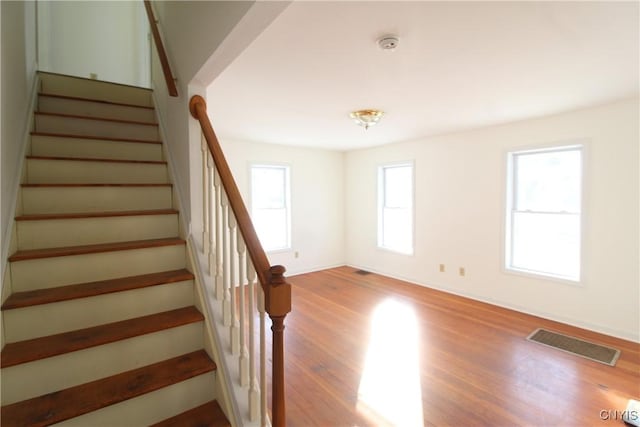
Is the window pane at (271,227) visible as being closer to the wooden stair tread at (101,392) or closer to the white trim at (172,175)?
the white trim at (172,175)

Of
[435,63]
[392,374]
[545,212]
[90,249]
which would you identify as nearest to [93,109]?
[90,249]

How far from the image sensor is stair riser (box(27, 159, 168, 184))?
1.90 metres

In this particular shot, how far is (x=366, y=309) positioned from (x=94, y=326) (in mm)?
2912

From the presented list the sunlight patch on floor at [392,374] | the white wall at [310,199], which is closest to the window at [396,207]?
the white wall at [310,199]

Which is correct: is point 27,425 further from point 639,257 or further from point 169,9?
point 639,257

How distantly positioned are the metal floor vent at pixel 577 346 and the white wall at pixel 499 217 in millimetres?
409

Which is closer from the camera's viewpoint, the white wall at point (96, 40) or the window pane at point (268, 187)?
the white wall at point (96, 40)

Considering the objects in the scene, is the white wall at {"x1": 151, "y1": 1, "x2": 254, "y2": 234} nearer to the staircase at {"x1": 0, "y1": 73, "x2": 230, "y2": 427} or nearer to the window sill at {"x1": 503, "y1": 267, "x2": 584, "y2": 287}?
the staircase at {"x1": 0, "y1": 73, "x2": 230, "y2": 427}

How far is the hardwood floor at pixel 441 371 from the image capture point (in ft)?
6.47

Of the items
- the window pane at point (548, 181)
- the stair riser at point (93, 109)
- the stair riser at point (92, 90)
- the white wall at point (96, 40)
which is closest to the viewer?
the stair riser at point (93, 109)

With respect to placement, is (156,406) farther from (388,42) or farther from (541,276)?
(541,276)

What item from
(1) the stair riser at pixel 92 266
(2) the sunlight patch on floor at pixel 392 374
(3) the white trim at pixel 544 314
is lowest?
(2) the sunlight patch on floor at pixel 392 374

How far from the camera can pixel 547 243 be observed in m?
3.56

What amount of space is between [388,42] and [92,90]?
2.59 m
